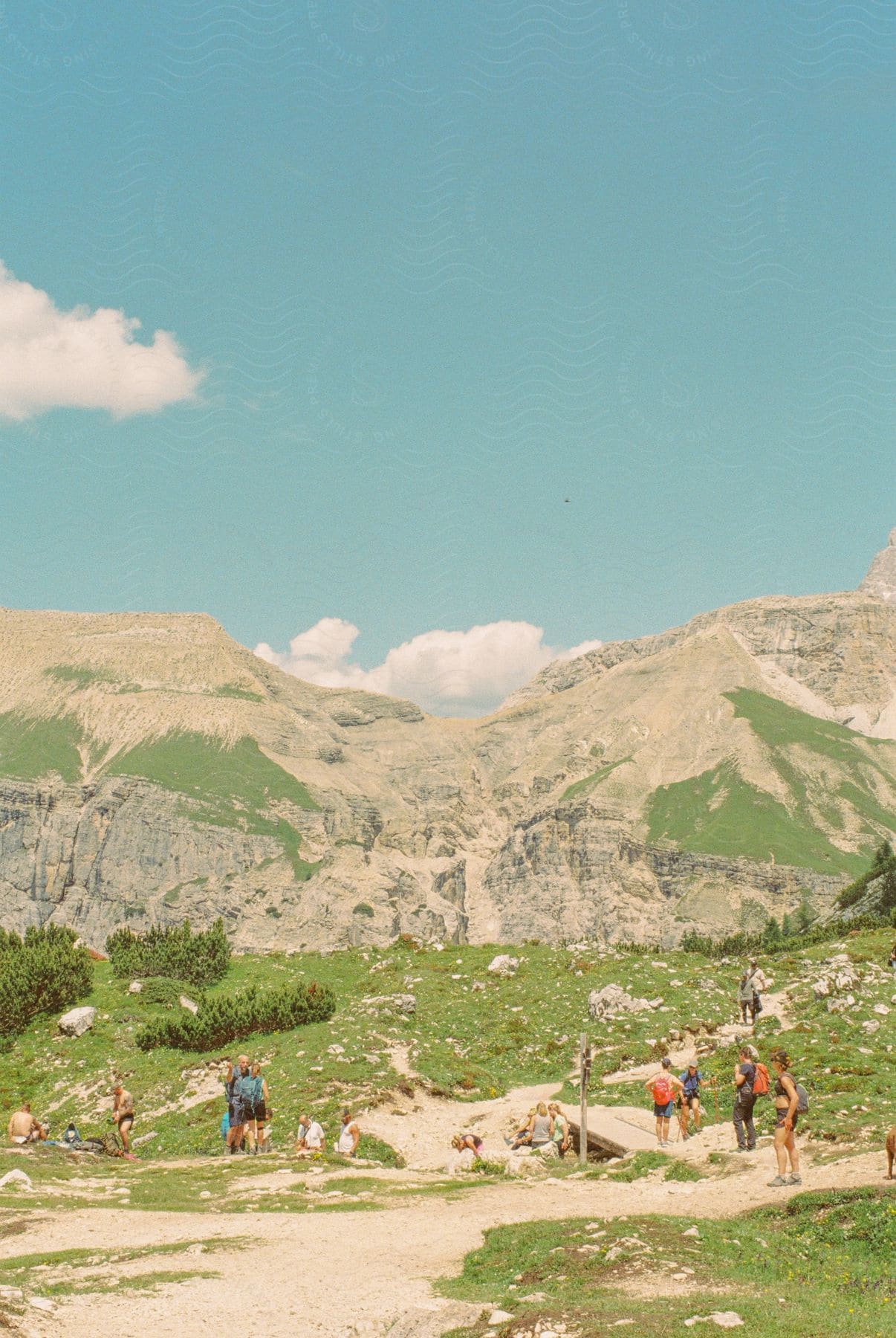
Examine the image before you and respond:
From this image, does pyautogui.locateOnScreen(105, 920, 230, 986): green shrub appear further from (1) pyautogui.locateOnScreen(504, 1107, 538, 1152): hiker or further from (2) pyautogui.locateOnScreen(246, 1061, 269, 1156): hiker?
(1) pyautogui.locateOnScreen(504, 1107, 538, 1152): hiker

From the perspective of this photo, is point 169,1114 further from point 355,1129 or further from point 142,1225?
point 142,1225

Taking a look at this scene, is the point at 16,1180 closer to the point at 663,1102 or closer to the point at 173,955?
the point at 663,1102

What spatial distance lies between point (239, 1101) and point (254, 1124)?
29.8 inches

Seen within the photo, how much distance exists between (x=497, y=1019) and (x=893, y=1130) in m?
22.2

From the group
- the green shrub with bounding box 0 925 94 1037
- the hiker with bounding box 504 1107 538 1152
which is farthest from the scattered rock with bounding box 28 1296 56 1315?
the green shrub with bounding box 0 925 94 1037

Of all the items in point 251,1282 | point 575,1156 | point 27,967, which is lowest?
point 575,1156

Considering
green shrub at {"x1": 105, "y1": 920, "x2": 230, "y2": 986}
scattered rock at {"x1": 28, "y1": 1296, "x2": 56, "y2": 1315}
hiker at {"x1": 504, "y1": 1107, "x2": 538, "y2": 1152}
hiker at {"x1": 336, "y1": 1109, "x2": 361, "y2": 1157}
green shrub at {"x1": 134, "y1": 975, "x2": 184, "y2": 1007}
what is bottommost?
hiker at {"x1": 504, "y1": 1107, "x2": 538, "y2": 1152}

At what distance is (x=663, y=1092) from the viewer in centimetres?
2297

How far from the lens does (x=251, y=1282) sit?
13828 millimetres

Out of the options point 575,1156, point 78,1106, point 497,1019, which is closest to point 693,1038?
point 497,1019

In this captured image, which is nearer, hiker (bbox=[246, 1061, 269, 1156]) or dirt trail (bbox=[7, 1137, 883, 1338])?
dirt trail (bbox=[7, 1137, 883, 1338])

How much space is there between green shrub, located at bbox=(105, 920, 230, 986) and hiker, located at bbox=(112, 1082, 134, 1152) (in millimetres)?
15796

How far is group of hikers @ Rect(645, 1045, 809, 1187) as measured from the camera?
18.2 m

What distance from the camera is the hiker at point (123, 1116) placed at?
2491cm
